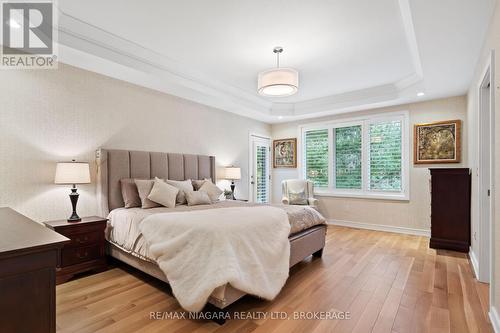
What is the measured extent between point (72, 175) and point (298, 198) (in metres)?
3.95

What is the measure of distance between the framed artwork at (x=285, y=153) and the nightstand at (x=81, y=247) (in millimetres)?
4376

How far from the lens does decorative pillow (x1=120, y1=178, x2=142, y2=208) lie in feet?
10.8

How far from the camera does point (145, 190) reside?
3.34m

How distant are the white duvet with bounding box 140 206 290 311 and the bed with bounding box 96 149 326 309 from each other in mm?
137

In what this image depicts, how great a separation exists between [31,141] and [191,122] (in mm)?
2332

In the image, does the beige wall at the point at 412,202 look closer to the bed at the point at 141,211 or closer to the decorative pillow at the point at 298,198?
the decorative pillow at the point at 298,198

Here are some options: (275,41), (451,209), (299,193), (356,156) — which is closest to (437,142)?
(451,209)

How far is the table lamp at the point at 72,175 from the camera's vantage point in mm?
2762

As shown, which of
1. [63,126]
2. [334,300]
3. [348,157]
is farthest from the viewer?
[348,157]

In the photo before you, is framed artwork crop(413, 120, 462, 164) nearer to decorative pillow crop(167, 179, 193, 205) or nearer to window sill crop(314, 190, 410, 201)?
window sill crop(314, 190, 410, 201)

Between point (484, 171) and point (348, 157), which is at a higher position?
point (348, 157)

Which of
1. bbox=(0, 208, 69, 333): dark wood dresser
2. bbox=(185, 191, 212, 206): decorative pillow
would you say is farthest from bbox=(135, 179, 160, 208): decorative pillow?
bbox=(0, 208, 69, 333): dark wood dresser

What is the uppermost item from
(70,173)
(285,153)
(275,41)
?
(275,41)

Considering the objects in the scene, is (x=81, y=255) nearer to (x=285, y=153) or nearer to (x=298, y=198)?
(x=298, y=198)
